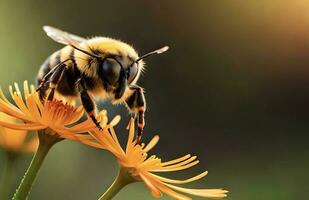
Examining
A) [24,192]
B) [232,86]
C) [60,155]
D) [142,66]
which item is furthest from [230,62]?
[24,192]

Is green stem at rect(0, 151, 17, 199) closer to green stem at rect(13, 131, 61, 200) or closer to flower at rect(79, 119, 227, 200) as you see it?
green stem at rect(13, 131, 61, 200)

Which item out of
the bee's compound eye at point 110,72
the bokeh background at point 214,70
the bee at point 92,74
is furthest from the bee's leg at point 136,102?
the bokeh background at point 214,70

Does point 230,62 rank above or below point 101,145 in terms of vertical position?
above

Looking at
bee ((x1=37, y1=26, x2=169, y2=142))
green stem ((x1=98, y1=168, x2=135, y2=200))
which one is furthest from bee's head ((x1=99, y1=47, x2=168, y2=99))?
green stem ((x1=98, y1=168, x2=135, y2=200))

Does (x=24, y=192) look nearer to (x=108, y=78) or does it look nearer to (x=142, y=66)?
(x=108, y=78)

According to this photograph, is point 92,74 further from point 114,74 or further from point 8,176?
point 8,176

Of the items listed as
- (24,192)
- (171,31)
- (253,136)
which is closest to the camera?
(24,192)

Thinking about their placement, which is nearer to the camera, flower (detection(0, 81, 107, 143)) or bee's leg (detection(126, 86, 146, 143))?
flower (detection(0, 81, 107, 143))
